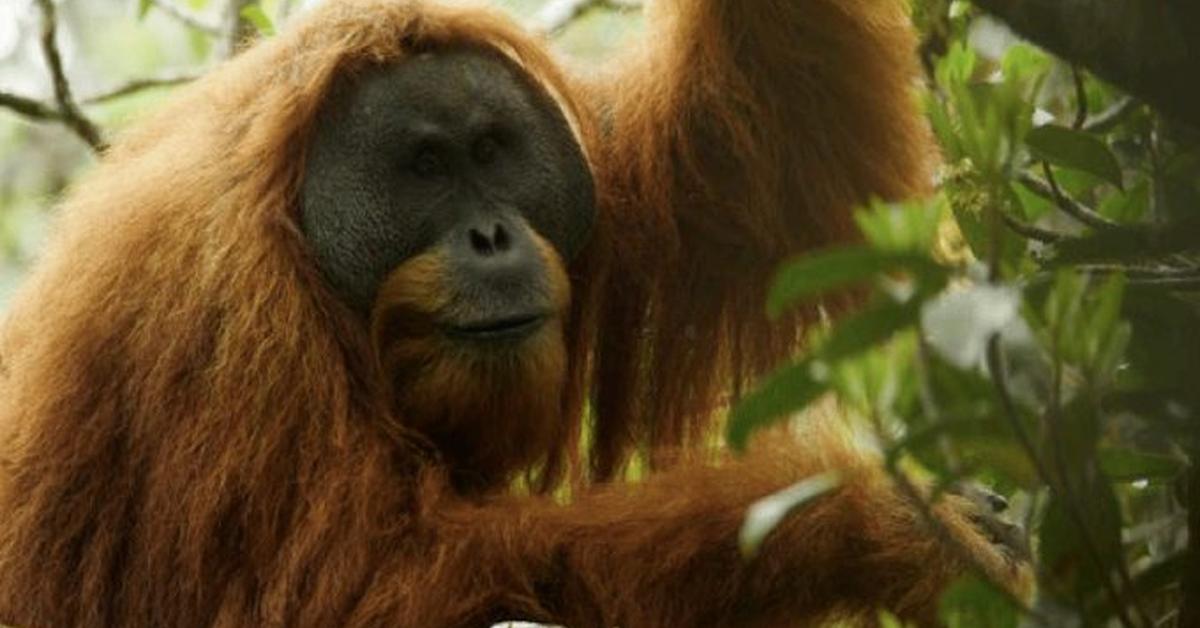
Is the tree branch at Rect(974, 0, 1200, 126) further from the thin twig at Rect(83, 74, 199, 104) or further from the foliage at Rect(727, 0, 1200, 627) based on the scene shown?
the thin twig at Rect(83, 74, 199, 104)

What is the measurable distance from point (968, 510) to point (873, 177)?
126cm

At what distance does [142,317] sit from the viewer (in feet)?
16.6

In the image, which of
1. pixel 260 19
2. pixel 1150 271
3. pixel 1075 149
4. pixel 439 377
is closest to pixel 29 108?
pixel 260 19

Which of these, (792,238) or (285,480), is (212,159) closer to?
(285,480)

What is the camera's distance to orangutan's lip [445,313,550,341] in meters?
4.92

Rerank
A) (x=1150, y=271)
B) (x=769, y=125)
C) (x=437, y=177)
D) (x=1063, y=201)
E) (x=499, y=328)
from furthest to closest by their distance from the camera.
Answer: (x=769, y=125) < (x=437, y=177) < (x=499, y=328) < (x=1063, y=201) < (x=1150, y=271)

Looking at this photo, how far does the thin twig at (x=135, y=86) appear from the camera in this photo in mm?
6938

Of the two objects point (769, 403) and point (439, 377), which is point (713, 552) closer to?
point (439, 377)

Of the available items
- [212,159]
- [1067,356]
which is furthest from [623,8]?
[1067,356]

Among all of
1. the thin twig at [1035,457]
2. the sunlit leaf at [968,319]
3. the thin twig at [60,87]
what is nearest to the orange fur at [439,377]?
the thin twig at [60,87]

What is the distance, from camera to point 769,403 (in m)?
2.62

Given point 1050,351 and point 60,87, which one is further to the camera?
point 60,87

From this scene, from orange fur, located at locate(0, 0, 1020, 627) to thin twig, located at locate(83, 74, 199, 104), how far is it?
3.81ft

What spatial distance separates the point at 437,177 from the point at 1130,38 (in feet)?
9.40
